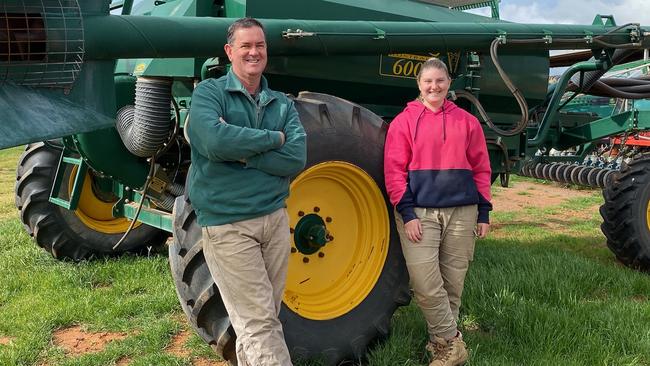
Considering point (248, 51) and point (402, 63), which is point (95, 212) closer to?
point (402, 63)

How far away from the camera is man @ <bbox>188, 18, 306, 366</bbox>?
2.39m

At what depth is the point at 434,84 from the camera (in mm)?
3098

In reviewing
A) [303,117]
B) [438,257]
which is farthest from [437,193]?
[303,117]

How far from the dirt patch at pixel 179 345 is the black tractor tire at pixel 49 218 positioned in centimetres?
190

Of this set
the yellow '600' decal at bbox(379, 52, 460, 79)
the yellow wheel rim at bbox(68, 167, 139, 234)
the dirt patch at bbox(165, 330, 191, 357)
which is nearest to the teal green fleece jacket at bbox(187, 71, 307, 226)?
the dirt patch at bbox(165, 330, 191, 357)

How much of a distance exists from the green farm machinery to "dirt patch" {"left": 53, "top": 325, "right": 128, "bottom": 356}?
752 millimetres

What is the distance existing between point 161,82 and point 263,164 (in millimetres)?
1508

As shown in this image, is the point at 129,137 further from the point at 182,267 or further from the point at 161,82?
the point at 182,267

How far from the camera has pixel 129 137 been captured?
3730 millimetres

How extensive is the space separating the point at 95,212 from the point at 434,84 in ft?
11.4

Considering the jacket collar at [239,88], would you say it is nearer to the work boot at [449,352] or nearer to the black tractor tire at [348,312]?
the black tractor tire at [348,312]

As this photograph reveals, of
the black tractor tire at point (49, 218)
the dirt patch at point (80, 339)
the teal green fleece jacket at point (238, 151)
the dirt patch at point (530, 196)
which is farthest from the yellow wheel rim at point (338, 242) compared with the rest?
the dirt patch at point (530, 196)

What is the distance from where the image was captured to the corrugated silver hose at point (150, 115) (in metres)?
3.62

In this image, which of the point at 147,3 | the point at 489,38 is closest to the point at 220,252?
the point at 489,38
